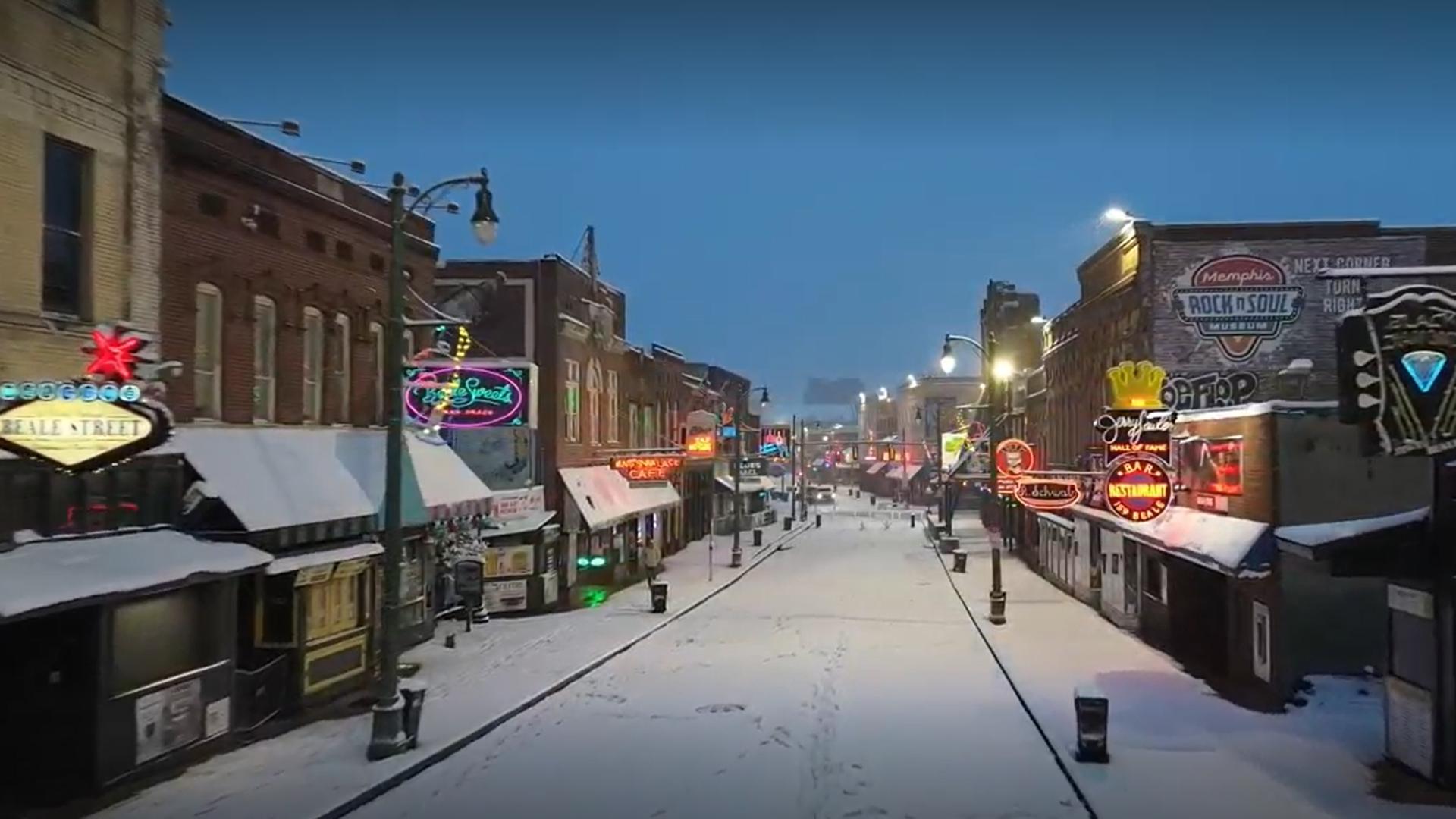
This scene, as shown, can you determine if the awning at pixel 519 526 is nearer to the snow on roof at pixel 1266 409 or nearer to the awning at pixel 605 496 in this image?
the awning at pixel 605 496

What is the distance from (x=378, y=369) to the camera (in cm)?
2317

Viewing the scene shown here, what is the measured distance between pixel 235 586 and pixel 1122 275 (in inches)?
937

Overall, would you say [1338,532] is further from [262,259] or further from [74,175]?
[74,175]

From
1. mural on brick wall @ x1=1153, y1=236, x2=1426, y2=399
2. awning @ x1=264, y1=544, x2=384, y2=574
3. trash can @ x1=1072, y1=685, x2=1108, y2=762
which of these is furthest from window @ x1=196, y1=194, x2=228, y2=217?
mural on brick wall @ x1=1153, y1=236, x2=1426, y2=399

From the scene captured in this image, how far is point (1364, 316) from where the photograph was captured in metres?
13.9

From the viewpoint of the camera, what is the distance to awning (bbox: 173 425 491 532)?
16.8 metres

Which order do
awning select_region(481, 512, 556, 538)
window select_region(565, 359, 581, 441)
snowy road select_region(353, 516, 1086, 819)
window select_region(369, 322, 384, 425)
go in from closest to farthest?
snowy road select_region(353, 516, 1086, 819), window select_region(369, 322, 384, 425), awning select_region(481, 512, 556, 538), window select_region(565, 359, 581, 441)

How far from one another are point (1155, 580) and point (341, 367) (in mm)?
17375

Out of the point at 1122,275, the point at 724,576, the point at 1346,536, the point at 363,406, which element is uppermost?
the point at 1122,275

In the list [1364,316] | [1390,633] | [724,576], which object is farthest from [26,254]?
[724,576]

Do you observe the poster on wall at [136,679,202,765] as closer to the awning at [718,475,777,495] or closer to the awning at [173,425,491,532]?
the awning at [173,425,491,532]

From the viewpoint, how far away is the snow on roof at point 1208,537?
18.4m

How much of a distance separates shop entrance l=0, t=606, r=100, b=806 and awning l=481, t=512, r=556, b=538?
15.4m

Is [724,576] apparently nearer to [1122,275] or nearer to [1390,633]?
[1122,275]
